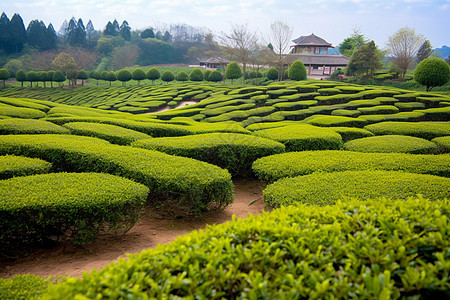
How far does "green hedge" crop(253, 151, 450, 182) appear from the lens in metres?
5.43

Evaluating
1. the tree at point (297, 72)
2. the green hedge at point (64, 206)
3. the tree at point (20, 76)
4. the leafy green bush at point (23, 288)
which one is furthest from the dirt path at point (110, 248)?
the tree at point (20, 76)

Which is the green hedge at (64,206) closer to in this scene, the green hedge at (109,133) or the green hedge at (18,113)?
the green hedge at (109,133)

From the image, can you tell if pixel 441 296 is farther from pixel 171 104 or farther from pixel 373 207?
pixel 171 104

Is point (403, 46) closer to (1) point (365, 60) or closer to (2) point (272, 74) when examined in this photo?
(1) point (365, 60)

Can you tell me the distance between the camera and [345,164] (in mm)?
5746

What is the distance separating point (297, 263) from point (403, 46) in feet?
132

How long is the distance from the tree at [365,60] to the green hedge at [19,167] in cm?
3325

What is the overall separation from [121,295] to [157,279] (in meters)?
0.24

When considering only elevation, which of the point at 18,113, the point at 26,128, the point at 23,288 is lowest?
the point at 23,288

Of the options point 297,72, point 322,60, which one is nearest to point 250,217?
point 297,72

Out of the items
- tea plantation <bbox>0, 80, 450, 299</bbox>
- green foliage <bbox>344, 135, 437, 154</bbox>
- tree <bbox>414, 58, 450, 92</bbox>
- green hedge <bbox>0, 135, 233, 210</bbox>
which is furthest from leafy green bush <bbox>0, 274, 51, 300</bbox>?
Result: tree <bbox>414, 58, 450, 92</bbox>

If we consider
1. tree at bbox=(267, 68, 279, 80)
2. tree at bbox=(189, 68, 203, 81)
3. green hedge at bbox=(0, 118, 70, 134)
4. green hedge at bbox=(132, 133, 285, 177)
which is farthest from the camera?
tree at bbox=(189, 68, 203, 81)

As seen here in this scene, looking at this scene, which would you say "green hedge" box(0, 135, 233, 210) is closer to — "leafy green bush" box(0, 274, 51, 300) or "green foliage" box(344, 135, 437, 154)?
"leafy green bush" box(0, 274, 51, 300)

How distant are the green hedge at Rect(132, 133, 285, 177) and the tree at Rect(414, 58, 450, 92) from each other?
59.2 feet
